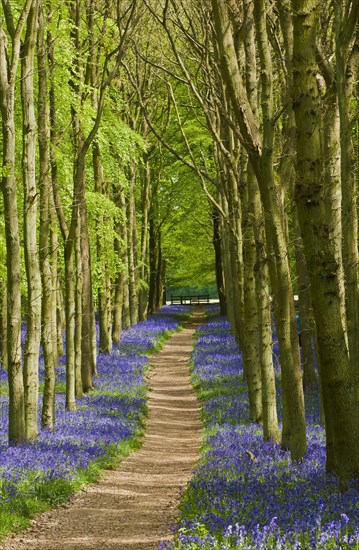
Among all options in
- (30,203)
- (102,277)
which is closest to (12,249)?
(30,203)

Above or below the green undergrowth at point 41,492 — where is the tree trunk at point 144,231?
above

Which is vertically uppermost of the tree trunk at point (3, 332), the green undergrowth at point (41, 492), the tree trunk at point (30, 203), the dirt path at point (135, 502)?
the tree trunk at point (30, 203)

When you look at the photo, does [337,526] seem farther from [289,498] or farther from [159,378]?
[159,378]

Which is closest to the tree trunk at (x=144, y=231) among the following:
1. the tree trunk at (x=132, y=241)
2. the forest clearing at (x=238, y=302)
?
the tree trunk at (x=132, y=241)

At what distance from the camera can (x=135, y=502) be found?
36.1 feet

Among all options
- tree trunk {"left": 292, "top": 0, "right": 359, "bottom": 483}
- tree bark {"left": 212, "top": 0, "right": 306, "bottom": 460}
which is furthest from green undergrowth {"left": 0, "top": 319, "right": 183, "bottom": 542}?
tree trunk {"left": 292, "top": 0, "right": 359, "bottom": 483}

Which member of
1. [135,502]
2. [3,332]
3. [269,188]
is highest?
[269,188]

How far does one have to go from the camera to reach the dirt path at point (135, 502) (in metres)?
8.72

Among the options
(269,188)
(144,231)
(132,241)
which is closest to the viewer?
(269,188)

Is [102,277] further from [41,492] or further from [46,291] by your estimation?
[41,492]

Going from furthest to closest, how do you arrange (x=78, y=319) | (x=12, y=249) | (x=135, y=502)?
(x=78, y=319), (x=12, y=249), (x=135, y=502)

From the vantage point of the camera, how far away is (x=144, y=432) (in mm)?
17703

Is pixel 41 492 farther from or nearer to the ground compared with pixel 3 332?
nearer to the ground

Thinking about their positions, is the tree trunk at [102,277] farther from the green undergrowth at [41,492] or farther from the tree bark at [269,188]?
the tree bark at [269,188]
